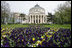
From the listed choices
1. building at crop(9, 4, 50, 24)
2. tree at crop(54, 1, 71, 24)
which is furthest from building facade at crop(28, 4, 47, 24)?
tree at crop(54, 1, 71, 24)

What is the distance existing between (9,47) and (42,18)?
5632cm

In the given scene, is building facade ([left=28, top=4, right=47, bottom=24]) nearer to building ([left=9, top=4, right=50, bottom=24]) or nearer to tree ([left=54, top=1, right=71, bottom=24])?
building ([left=9, top=4, right=50, bottom=24])

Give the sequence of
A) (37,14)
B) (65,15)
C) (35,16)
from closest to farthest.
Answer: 1. (65,15)
2. (37,14)
3. (35,16)

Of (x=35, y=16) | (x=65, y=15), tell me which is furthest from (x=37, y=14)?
(x=65, y=15)

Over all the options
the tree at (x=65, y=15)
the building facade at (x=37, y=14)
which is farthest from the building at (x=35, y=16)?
the tree at (x=65, y=15)

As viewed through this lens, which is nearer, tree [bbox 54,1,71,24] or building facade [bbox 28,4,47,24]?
tree [bbox 54,1,71,24]

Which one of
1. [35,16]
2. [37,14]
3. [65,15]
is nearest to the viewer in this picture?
[65,15]

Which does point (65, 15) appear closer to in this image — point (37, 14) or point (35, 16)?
point (37, 14)

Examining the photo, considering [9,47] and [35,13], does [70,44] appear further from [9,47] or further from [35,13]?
[35,13]

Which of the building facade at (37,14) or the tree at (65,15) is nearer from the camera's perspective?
the tree at (65,15)

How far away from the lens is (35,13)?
55.0m

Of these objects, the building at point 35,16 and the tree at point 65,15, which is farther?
the building at point 35,16

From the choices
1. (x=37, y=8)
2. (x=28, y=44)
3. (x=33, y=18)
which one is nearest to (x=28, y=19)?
(x=33, y=18)

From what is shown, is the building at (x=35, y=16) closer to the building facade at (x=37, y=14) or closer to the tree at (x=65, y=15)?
the building facade at (x=37, y=14)
